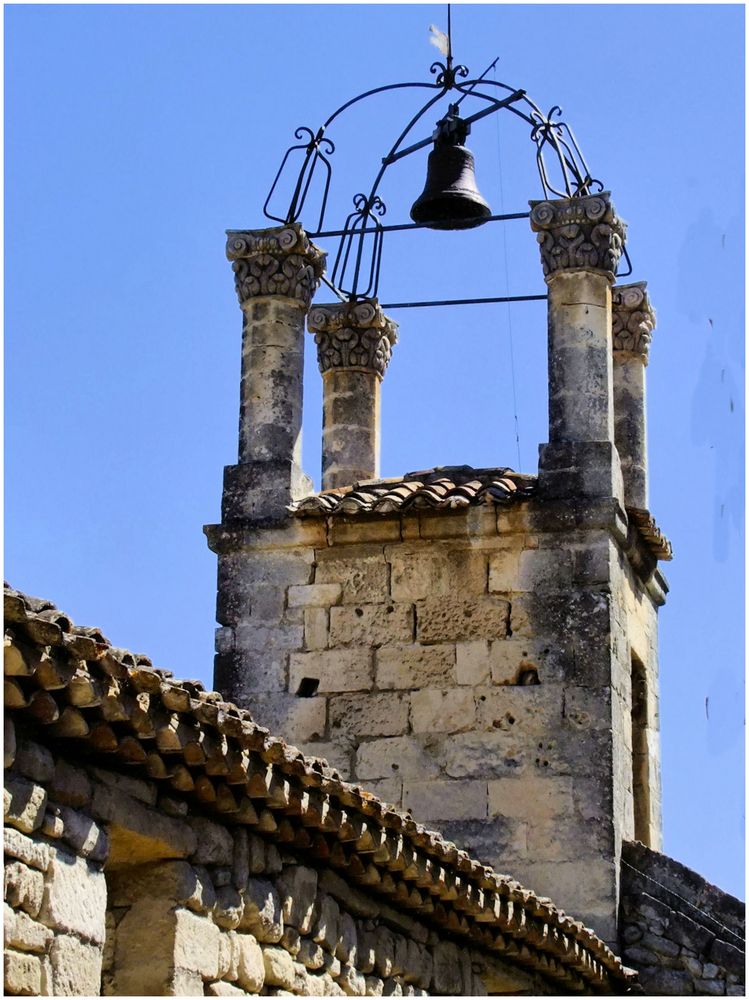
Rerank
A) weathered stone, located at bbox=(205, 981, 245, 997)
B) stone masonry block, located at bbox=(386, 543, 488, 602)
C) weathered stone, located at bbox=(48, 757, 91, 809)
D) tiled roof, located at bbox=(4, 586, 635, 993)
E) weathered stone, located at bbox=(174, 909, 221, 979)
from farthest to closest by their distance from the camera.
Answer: stone masonry block, located at bbox=(386, 543, 488, 602)
weathered stone, located at bbox=(205, 981, 245, 997)
weathered stone, located at bbox=(174, 909, 221, 979)
weathered stone, located at bbox=(48, 757, 91, 809)
tiled roof, located at bbox=(4, 586, 635, 993)

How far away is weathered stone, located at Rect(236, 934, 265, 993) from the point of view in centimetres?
790

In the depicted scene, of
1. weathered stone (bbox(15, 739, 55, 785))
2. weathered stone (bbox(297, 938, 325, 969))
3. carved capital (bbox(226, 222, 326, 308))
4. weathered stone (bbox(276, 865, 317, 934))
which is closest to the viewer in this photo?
weathered stone (bbox(15, 739, 55, 785))

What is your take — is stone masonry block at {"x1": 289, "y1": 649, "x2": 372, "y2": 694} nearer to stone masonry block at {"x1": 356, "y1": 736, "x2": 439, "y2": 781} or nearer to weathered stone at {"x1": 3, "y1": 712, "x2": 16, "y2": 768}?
stone masonry block at {"x1": 356, "y1": 736, "x2": 439, "y2": 781}

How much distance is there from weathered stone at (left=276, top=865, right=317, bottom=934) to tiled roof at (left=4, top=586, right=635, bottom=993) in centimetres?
11

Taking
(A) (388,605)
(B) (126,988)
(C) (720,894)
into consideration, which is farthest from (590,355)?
(B) (126,988)

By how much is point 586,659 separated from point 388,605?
49.0 inches

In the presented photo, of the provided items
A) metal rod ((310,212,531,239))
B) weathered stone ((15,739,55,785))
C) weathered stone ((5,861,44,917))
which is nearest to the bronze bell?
metal rod ((310,212,531,239))

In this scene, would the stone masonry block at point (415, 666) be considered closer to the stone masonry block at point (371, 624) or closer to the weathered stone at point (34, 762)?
the stone masonry block at point (371, 624)

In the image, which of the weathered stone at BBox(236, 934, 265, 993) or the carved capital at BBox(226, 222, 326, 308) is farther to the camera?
the carved capital at BBox(226, 222, 326, 308)

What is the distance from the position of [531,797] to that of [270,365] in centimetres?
311

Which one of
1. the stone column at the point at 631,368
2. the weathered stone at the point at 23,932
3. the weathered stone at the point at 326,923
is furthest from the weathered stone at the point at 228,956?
the stone column at the point at 631,368

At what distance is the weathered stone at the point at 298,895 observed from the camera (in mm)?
8289

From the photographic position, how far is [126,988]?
293 inches

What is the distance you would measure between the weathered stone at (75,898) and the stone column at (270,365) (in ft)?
19.3
